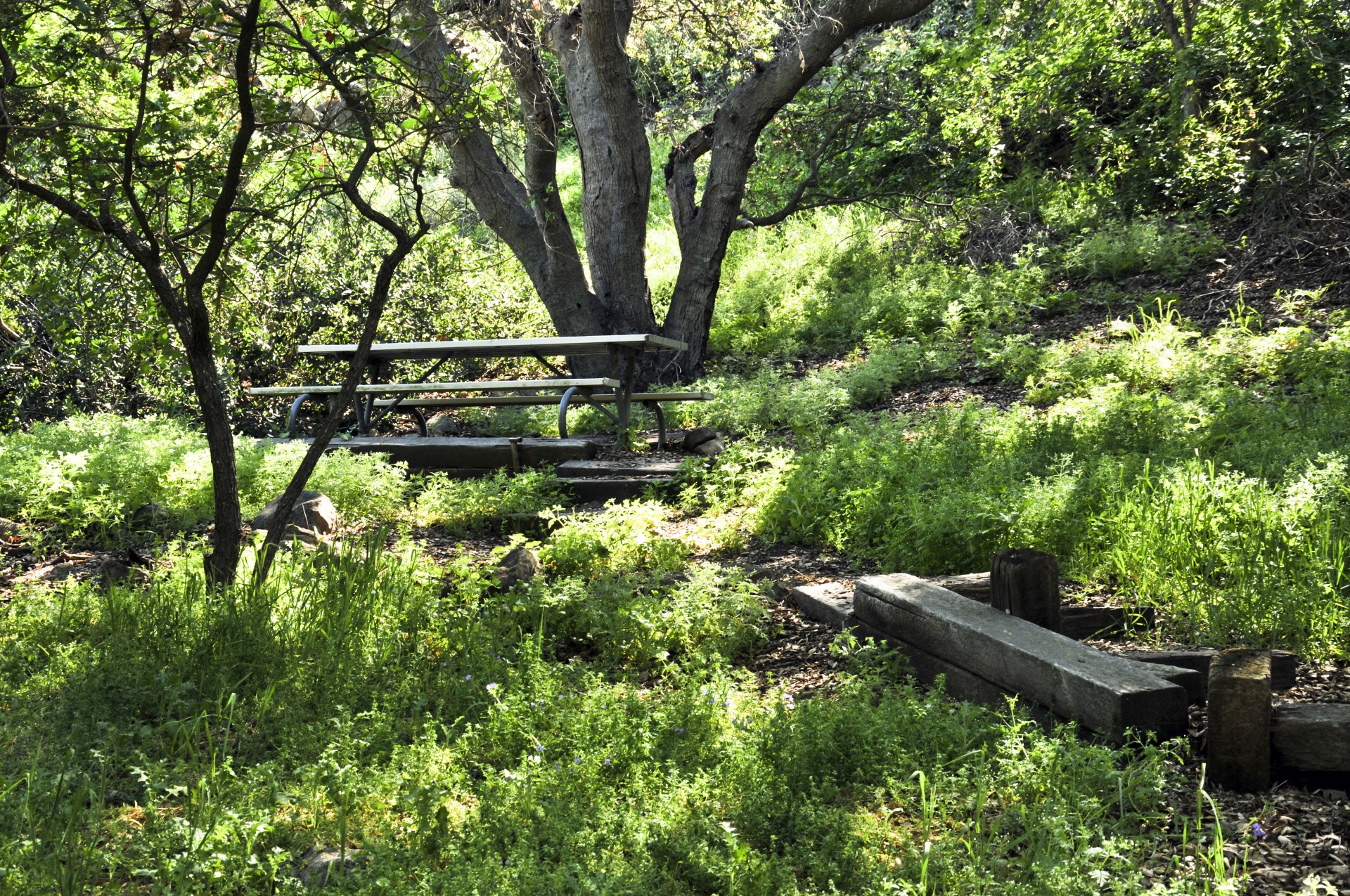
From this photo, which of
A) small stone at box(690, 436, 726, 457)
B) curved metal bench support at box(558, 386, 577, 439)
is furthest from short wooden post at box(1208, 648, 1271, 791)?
curved metal bench support at box(558, 386, 577, 439)

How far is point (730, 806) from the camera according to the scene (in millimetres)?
2721

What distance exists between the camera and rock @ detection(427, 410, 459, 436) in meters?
9.84

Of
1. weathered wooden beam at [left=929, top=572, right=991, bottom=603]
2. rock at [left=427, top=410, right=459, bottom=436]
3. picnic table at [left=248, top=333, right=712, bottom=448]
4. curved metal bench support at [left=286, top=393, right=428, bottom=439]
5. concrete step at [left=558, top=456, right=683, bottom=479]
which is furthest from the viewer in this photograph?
rock at [left=427, top=410, right=459, bottom=436]

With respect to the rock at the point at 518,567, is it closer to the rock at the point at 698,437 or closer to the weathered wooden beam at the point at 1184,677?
the weathered wooden beam at the point at 1184,677

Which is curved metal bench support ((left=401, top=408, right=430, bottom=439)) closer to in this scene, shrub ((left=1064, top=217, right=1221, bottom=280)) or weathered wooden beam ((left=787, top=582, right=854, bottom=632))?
weathered wooden beam ((left=787, top=582, right=854, bottom=632))

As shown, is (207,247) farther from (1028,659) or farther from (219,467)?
(1028,659)

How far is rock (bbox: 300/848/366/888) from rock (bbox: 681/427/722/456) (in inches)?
208

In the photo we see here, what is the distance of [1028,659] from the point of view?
3.06m

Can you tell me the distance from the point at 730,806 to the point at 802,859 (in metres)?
0.33

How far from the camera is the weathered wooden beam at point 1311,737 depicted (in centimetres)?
261

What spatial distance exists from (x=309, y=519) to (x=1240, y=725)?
4.74 m

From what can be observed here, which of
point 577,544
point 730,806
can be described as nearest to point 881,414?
point 577,544

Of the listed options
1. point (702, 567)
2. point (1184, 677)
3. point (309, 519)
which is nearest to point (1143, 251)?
point (702, 567)

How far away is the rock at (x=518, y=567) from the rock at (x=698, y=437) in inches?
113
